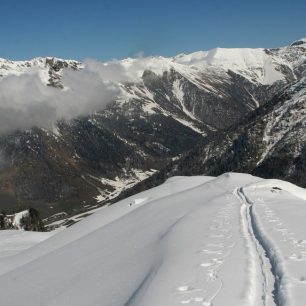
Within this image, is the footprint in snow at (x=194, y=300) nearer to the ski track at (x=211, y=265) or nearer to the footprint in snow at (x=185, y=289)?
the ski track at (x=211, y=265)

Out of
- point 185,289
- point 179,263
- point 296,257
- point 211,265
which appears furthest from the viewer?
point 179,263

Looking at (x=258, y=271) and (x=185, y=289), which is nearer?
(x=185, y=289)

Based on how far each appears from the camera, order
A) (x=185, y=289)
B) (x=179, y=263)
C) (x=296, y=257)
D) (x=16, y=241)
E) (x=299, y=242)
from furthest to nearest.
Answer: (x=16, y=241) → (x=299, y=242) → (x=179, y=263) → (x=296, y=257) → (x=185, y=289)

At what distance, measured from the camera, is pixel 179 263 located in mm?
17625

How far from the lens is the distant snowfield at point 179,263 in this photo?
13906mm

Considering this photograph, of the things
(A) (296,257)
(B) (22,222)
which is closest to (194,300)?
(A) (296,257)

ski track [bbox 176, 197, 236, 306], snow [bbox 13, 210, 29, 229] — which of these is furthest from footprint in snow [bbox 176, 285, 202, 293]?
snow [bbox 13, 210, 29, 229]

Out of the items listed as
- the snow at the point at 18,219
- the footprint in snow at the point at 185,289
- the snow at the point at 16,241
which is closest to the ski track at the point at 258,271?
the footprint in snow at the point at 185,289

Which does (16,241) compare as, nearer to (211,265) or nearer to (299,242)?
(299,242)

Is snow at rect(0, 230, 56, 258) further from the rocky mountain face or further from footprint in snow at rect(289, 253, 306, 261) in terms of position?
the rocky mountain face

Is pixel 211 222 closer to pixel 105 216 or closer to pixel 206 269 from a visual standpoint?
pixel 206 269

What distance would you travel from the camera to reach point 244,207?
36281mm

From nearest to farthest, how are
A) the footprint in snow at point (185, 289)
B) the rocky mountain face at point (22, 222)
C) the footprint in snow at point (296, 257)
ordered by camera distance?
1. the footprint in snow at point (185, 289)
2. the footprint in snow at point (296, 257)
3. the rocky mountain face at point (22, 222)

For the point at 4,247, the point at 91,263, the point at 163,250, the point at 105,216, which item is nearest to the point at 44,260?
the point at 91,263
